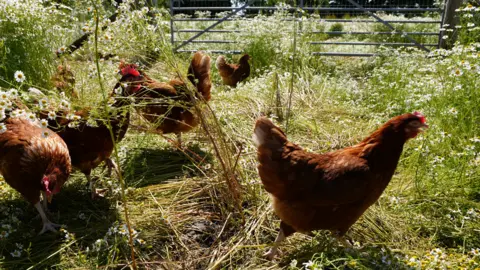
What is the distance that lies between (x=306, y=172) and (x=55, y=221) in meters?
2.08

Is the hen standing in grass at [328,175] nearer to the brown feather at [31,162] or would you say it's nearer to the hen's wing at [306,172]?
the hen's wing at [306,172]

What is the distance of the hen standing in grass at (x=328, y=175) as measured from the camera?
237 centimetres

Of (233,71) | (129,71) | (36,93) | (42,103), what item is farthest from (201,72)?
(233,71)

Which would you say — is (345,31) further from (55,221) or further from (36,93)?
(36,93)

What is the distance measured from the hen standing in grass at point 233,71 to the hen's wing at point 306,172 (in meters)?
4.43

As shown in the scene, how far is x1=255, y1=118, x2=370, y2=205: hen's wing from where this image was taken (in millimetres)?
2352

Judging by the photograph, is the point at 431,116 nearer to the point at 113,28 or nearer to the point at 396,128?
the point at 396,128

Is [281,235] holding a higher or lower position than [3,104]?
lower

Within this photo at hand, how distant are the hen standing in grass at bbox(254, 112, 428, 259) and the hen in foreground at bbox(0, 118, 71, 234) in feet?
4.96

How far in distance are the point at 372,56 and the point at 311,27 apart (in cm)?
140

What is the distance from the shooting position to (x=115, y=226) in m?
2.75

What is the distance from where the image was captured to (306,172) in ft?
7.93

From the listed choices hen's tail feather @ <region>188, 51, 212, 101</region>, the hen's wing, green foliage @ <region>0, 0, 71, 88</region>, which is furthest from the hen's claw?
green foliage @ <region>0, 0, 71, 88</region>

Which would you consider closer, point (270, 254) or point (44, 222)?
point (270, 254)
